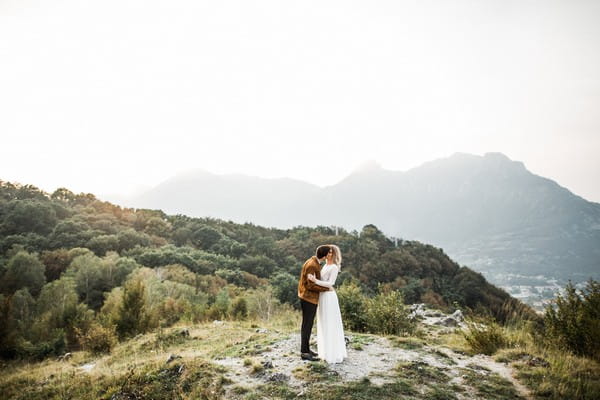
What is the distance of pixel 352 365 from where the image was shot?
6.64m

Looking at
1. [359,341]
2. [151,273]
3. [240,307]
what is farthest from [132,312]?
[151,273]

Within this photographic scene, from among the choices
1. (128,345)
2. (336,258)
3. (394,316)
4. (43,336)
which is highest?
(336,258)

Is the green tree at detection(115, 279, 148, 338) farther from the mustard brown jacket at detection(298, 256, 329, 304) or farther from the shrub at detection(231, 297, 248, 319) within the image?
the mustard brown jacket at detection(298, 256, 329, 304)

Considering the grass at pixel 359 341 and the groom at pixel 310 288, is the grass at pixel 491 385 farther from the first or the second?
the groom at pixel 310 288

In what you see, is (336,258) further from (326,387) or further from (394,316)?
(394,316)

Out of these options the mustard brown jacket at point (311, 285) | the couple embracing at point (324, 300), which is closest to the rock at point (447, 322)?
the couple embracing at point (324, 300)

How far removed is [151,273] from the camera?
27.4 meters

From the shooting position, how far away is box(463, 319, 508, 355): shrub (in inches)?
309

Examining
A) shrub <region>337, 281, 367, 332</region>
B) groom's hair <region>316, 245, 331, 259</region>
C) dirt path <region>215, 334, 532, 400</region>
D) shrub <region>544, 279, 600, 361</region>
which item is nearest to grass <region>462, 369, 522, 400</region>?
dirt path <region>215, 334, 532, 400</region>

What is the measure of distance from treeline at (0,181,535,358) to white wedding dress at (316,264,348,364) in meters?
4.53

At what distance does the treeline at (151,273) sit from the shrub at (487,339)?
19.8 inches

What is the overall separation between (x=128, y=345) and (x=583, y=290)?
1416 cm

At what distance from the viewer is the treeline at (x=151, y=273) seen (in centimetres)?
1470

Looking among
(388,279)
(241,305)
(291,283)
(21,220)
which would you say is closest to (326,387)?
(241,305)
